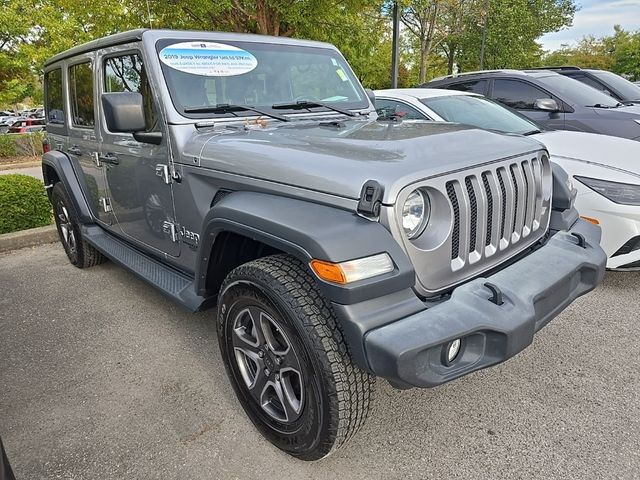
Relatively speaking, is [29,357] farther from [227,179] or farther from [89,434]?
[227,179]

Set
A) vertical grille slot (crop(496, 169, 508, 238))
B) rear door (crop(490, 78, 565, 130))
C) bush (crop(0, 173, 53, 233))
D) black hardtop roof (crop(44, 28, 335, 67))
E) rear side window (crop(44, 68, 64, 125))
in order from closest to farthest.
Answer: vertical grille slot (crop(496, 169, 508, 238)) → black hardtop roof (crop(44, 28, 335, 67)) → rear side window (crop(44, 68, 64, 125)) → bush (crop(0, 173, 53, 233)) → rear door (crop(490, 78, 565, 130))

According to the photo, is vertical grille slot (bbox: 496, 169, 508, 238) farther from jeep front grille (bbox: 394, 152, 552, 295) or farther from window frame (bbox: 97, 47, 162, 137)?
window frame (bbox: 97, 47, 162, 137)

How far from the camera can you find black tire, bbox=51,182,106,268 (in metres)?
4.50

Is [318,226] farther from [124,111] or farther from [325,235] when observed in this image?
[124,111]

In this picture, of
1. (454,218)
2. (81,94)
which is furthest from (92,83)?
(454,218)

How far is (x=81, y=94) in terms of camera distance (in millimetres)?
4000

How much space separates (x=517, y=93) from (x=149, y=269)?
555 cm

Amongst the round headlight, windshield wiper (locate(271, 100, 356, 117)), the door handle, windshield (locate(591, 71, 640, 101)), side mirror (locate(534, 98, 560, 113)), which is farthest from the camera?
windshield (locate(591, 71, 640, 101))

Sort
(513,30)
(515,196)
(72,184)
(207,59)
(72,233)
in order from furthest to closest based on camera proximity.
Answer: (513,30) < (72,233) < (72,184) < (207,59) < (515,196)

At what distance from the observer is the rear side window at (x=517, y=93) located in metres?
6.38

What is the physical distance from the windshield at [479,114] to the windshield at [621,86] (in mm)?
4077

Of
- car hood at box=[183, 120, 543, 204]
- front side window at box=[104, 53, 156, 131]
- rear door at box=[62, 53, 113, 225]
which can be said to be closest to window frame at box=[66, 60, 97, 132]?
rear door at box=[62, 53, 113, 225]

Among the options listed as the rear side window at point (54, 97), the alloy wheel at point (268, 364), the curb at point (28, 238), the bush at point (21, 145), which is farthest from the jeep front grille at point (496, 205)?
the bush at point (21, 145)

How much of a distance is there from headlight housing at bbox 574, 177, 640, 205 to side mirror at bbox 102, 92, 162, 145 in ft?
10.8
